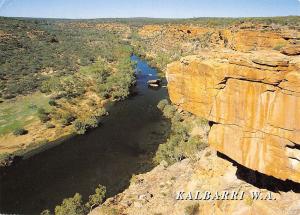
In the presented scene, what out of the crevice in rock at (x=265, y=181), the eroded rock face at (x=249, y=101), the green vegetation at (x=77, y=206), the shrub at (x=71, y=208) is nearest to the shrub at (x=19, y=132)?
the green vegetation at (x=77, y=206)

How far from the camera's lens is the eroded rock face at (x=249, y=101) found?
1397 cm

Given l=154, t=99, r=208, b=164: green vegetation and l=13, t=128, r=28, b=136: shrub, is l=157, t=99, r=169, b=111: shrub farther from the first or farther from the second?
l=13, t=128, r=28, b=136: shrub

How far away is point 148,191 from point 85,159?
1484cm

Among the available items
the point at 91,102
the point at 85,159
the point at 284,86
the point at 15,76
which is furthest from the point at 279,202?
the point at 15,76

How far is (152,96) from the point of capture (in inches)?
2623

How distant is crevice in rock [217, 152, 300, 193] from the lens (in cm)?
1862

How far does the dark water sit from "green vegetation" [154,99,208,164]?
181 cm

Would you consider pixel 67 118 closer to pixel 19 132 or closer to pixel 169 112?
pixel 19 132

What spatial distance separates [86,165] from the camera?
41.0 m

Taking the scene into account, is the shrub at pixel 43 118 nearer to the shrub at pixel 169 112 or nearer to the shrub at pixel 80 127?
the shrub at pixel 80 127

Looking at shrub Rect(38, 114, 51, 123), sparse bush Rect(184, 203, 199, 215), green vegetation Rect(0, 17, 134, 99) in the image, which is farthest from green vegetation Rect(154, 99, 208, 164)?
green vegetation Rect(0, 17, 134, 99)

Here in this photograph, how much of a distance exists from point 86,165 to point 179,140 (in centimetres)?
1298

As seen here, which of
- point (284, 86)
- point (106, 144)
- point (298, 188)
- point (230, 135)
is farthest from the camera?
point (106, 144)

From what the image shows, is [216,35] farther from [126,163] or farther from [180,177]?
[180,177]
